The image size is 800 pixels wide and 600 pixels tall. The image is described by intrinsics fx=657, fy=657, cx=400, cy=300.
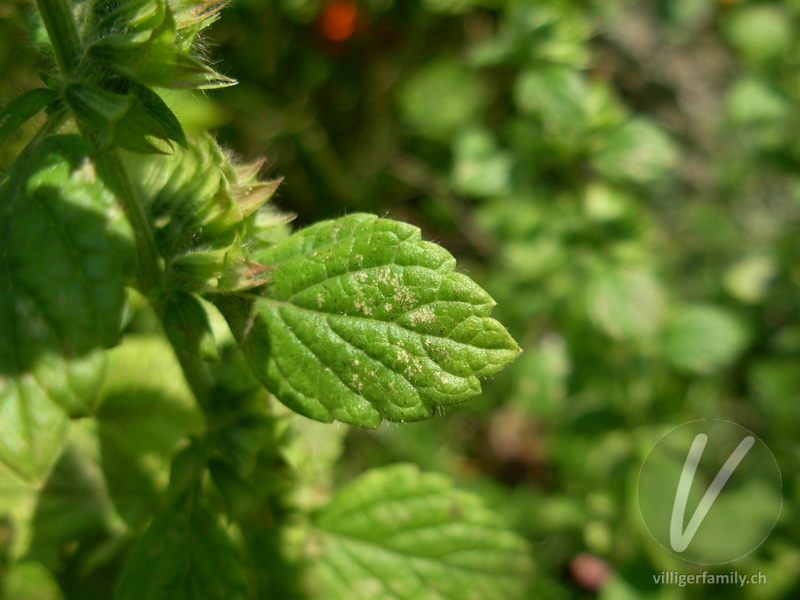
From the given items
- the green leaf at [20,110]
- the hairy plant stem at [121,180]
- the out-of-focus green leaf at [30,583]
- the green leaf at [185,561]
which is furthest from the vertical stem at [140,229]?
the out-of-focus green leaf at [30,583]

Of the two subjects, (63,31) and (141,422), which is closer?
(63,31)

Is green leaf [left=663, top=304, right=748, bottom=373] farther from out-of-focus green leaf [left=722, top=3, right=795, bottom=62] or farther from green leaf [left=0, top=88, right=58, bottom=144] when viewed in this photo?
green leaf [left=0, top=88, right=58, bottom=144]

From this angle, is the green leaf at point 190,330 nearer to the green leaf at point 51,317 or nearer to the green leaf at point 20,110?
the green leaf at point 51,317

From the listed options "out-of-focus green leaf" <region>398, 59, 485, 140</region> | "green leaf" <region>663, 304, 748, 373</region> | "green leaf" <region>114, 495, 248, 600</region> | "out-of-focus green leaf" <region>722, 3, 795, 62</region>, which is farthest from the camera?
"out-of-focus green leaf" <region>398, 59, 485, 140</region>

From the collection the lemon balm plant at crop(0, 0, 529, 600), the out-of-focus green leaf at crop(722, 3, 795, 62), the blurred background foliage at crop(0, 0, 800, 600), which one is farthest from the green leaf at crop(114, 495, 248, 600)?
the out-of-focus green leaf at crop(722, 3, 795, 62)

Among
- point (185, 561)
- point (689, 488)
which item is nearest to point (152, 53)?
point (185, 561)

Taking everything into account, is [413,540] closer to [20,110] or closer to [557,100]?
[20,110]
